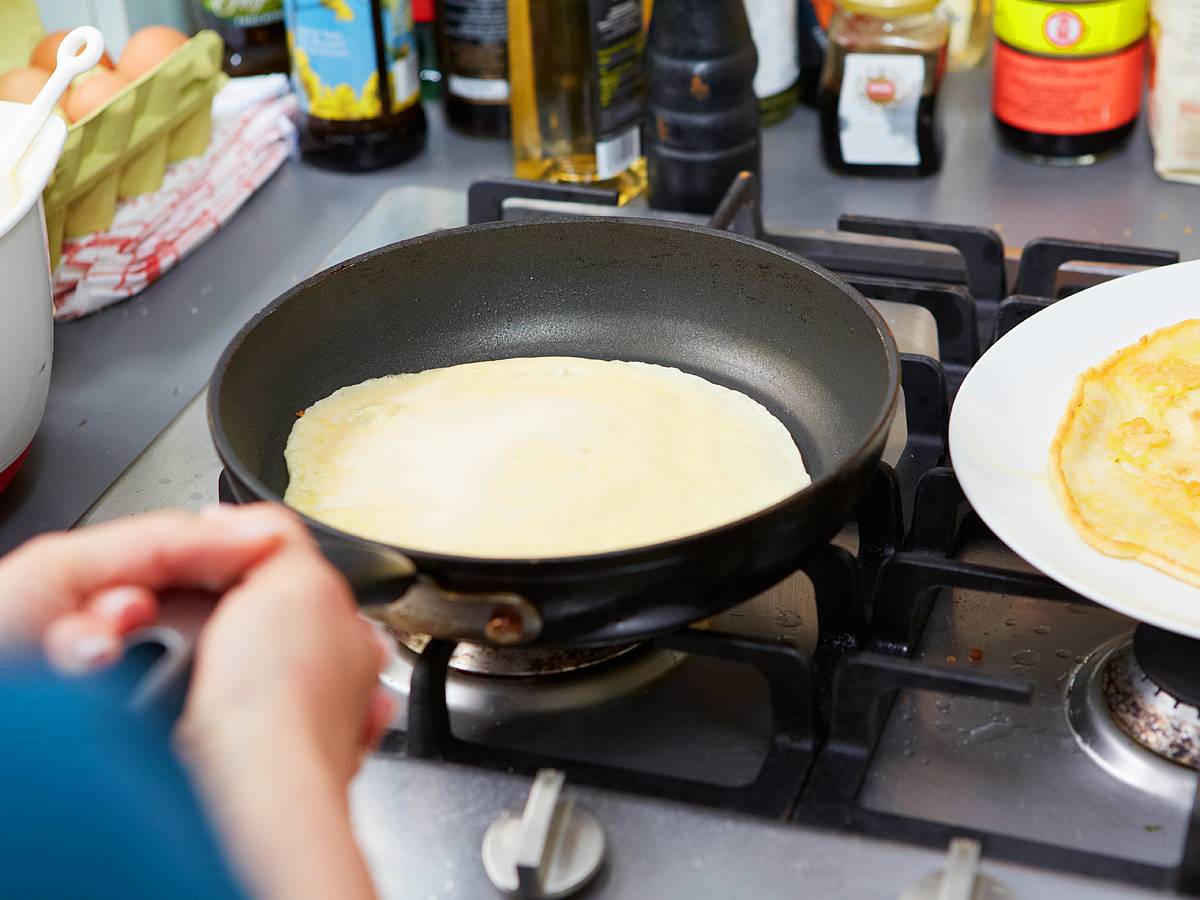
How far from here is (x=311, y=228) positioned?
131cm

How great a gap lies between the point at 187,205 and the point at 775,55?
591 millimetres

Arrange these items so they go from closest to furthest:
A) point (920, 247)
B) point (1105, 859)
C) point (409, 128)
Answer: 1. point (1105, 859)
2. point (920, 247)
3. point (409, 128)

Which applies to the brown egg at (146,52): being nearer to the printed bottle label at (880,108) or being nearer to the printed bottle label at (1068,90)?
the printed bottle label at (880,108)

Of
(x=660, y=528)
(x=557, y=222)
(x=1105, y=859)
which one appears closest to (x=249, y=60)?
(x=557, y=222)

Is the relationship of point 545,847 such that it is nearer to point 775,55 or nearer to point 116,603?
point 116,603

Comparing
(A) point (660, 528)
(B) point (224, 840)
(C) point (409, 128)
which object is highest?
(B) point (224, 840)

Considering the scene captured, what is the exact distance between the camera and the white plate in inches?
27.1

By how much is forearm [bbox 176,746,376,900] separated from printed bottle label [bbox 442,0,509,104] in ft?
3.44

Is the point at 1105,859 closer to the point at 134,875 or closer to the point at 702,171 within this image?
the point at 134,875

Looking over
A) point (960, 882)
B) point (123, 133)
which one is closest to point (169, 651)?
point (960, 882)

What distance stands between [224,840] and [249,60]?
1.22 meters

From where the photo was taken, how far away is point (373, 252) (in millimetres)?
938

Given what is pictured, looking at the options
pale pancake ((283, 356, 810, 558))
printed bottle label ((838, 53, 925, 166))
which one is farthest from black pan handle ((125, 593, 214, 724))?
printed bottle label ((838, 53, 925, 166))

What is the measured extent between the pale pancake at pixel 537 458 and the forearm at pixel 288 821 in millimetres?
313
